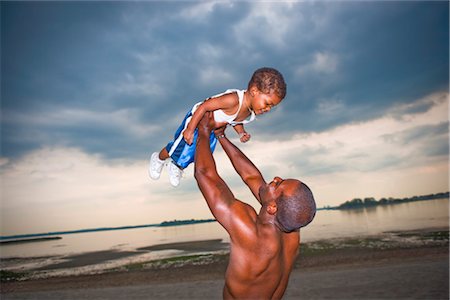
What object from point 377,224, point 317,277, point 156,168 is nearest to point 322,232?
point 377,224

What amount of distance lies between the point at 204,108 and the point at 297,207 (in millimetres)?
1375

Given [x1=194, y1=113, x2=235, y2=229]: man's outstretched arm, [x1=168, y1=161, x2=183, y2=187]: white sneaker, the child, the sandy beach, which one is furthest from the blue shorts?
the sandy beach

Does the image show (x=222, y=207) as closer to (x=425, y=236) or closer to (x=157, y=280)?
(x=157, y=280)

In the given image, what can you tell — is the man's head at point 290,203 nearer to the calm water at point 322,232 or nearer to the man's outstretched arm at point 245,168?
the man's outstretched arm at point 245,168

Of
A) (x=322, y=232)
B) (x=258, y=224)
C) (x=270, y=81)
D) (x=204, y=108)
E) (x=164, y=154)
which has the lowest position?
(x=322, y=232)

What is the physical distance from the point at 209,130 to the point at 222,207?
94 cm

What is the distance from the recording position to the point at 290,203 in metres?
2.37

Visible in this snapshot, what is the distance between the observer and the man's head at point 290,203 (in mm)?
2369

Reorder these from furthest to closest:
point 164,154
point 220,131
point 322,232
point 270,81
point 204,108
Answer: point 322,232, point 164,154, point 220,131, point 204,108, point 270,81

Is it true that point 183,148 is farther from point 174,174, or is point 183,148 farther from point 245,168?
point 245,168

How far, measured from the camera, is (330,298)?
8961 mm

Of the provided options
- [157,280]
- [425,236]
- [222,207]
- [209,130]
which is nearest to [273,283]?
[222,207]

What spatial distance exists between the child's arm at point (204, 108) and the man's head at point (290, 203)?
1006 millimetres

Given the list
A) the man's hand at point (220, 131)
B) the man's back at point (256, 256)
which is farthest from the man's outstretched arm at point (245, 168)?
the man's back at point (256, 256)
